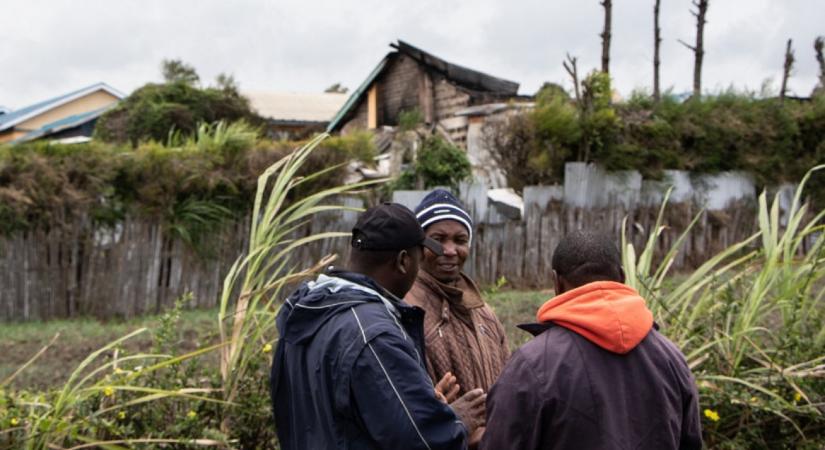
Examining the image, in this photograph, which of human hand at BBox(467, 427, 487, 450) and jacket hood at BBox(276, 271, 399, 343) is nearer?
jacket hood at BBox(276, 271, 399, 343)

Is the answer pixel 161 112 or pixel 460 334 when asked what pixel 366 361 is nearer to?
pixel 460 334

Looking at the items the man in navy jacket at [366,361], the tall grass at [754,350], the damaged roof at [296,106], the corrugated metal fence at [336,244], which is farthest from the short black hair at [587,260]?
the damaged roof at [296,106]

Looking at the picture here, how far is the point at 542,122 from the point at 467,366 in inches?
344

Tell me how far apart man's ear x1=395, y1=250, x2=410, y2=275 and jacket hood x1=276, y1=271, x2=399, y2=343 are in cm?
9

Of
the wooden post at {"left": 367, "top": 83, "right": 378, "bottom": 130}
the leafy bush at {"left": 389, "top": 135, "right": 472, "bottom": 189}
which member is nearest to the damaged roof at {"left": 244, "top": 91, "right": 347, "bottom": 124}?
the wooden post at {"left": 367, "top": 83, "right": 378, "bottom": 130}

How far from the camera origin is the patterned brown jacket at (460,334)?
9.67 feet

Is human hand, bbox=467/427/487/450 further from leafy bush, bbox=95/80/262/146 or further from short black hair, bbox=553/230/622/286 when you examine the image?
leafy bush, bbox=95/80/262/146

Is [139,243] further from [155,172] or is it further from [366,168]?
[366,168]

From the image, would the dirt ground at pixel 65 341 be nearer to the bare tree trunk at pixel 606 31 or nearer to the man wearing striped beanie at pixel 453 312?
the man wearing striped beanie at pixel 453 312

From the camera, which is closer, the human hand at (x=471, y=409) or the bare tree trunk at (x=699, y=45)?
the human hand at (x=471, y=409)

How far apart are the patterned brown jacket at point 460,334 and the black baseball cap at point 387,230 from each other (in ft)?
1.90

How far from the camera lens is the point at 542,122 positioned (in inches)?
447

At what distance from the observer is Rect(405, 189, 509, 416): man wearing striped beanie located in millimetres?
2959

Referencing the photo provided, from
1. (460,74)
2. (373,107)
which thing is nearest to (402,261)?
(460,74)
